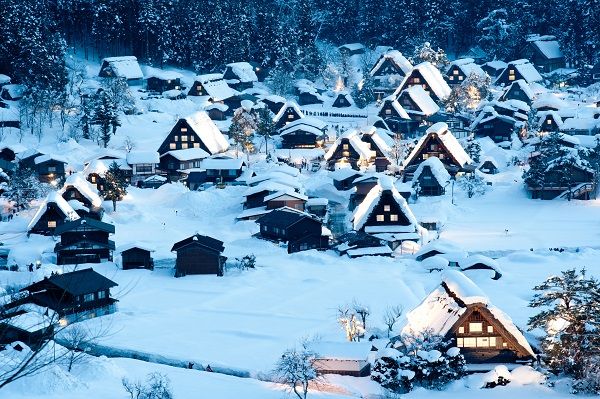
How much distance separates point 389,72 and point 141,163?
28.0 metres

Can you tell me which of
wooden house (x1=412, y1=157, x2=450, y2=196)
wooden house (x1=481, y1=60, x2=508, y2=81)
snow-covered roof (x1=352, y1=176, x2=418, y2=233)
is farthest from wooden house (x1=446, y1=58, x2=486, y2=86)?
snow-covered roof (x1=352, y1=176, x2=418, y2=233)

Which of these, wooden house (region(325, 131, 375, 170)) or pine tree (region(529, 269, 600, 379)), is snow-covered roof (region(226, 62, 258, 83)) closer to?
wooden house (region(325, 131, 375, 170))

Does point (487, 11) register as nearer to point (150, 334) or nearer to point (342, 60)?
point (342, 60)

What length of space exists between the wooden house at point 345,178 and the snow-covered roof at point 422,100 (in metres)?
15.3

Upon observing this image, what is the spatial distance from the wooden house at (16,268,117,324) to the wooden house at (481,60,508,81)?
49.1 metres

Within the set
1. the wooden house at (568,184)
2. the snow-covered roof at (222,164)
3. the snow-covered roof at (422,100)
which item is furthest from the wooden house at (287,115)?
the wooden house at (568,184)

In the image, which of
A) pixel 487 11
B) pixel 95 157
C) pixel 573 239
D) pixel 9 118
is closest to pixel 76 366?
pixel 573 239

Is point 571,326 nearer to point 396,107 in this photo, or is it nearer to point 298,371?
point 298,371

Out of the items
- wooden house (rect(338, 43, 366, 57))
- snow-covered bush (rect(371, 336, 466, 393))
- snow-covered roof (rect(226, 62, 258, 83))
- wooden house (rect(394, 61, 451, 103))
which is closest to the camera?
snow-covered bush (rect(371, 336, 466, 393))

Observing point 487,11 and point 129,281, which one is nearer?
point 129,281

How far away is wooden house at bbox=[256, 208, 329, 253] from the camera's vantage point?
124 ft

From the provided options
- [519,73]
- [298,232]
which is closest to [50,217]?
[298,232]

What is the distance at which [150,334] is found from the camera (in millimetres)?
27047

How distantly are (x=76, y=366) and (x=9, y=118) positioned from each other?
3406cm
